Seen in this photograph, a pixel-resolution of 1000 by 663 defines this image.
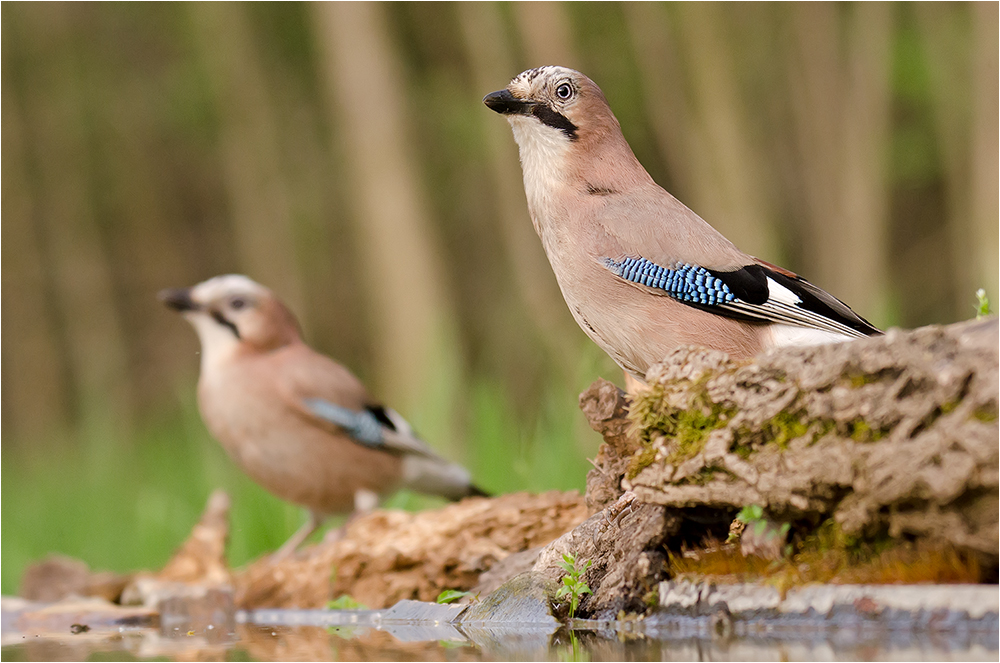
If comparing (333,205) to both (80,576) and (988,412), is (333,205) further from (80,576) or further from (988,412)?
(988,412)

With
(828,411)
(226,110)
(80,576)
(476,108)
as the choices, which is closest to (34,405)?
(226,110)

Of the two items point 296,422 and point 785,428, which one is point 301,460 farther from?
point 785,428

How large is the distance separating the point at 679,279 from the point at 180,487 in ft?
21.8

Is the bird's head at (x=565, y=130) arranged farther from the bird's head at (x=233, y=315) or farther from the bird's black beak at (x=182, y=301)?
the bird's black beak at (x=182, y=301)

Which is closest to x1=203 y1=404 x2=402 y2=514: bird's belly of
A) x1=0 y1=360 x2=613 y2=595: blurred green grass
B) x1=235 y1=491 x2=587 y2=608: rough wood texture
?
x1=0 y1=360 x2=613 y2=595: blurred green grass

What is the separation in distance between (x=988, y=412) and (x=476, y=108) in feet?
41.3

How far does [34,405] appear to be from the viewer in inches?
745

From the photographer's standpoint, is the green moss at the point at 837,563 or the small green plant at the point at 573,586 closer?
the green moss at the point at 837,563

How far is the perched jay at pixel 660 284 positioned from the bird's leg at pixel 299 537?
2711mm

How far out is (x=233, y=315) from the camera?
7.47m

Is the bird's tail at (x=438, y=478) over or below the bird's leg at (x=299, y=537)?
over

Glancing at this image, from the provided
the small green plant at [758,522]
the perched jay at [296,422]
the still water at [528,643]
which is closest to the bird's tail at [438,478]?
the perched jay at [296,422]

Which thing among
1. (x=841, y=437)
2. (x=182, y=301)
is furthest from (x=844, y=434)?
(x=182, y=301)

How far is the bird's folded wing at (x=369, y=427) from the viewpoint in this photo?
705cm
